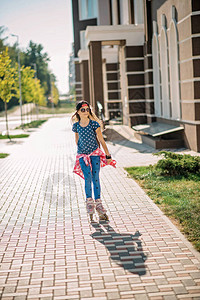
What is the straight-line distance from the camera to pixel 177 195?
8.70m

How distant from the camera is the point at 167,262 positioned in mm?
5320

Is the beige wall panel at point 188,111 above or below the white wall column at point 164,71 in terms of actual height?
below

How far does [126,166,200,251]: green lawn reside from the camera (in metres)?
6.72

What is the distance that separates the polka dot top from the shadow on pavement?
1.22 metres

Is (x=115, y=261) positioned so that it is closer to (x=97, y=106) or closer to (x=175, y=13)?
(x=175, y=13)

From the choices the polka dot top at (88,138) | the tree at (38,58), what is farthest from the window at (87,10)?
the tree at (38,58)

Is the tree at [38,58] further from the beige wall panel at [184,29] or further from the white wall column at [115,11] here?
the beige wall panel at [184,29]

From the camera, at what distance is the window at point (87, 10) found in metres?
42.9

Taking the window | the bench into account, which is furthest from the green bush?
the window

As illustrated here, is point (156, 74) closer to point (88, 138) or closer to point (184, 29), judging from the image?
point (184, 29)

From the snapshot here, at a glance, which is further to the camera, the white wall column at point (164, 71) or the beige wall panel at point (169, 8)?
the white wall column at point (164, 71)

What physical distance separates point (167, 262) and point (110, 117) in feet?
81.3

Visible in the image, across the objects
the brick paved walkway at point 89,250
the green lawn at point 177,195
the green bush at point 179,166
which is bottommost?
the brick paved walkway at point 89,250

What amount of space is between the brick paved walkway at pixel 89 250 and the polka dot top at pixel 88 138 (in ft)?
3.64
